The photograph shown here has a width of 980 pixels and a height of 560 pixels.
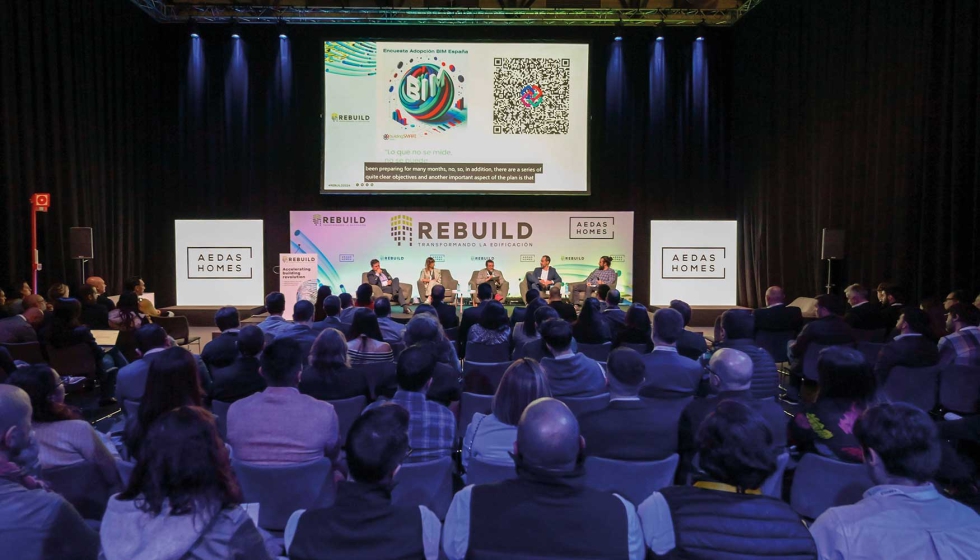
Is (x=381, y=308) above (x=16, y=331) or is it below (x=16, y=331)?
above

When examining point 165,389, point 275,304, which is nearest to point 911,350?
point 165,389

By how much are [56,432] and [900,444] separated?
8.51ft

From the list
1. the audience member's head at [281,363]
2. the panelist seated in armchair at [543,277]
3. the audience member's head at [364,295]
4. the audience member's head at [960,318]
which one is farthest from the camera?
the panelist seated in armchair at [543,277]

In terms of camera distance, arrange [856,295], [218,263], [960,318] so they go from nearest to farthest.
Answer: [960,318] < [856,295] < [218,263]

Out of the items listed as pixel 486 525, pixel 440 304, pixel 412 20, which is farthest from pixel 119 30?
pixel 486 525

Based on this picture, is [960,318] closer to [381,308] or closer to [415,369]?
[415,369]

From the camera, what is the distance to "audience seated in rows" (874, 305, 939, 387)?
14.0ft

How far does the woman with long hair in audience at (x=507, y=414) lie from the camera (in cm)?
252

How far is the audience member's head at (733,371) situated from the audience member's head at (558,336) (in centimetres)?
98

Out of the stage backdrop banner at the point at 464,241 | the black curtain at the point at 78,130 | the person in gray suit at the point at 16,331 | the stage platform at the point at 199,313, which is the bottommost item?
the stage platform at the point at 199,313

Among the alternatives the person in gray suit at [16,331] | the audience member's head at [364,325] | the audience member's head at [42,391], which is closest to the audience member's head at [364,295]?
the audience member's head at [364,325]

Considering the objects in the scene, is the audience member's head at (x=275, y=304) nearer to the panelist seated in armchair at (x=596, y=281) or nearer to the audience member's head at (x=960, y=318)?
the audience member's head at (x=960, y=318)

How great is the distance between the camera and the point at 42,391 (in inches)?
89.8

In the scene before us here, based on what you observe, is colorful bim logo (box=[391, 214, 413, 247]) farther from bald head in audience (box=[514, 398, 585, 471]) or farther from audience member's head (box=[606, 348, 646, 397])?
bald head in audience (box=[514, 398, 585, 471])
